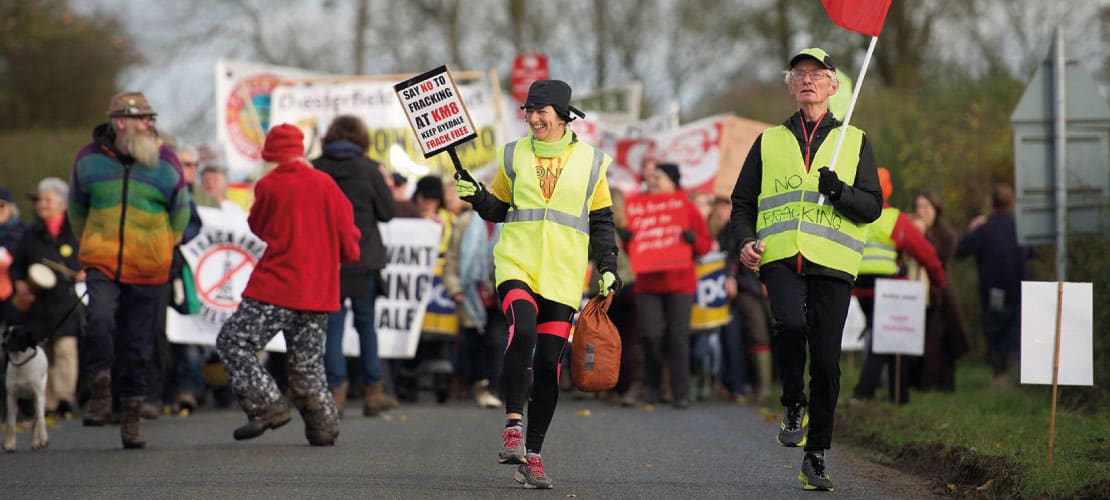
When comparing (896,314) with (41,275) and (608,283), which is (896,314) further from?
(41,275)

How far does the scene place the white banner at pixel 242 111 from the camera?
2109 centimetres

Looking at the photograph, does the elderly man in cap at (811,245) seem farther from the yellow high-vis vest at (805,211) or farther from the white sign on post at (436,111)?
the white sign on post at (436,111)

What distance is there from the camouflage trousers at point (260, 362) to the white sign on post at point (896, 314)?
490 cm

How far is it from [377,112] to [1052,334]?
13.2 m

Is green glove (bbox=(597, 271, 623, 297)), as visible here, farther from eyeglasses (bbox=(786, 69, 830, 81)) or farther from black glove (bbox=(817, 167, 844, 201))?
eyeglasses (bbox=(786, 69, 830, 81))

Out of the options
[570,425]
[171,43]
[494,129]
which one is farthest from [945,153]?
[171,43]

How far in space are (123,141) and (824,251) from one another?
4859 mm

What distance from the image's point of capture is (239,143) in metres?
21.2

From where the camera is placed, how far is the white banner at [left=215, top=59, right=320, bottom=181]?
21.1 metres

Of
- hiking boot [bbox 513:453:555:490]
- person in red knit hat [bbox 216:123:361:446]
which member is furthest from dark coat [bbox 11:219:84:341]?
hiking boot [bbox 513:453:555:490]

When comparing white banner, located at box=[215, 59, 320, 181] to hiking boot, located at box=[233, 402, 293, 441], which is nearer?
hiking boot, located at box=[233, 402, 293, 441]

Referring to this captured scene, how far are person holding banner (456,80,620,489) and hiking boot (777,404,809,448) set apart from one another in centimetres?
108

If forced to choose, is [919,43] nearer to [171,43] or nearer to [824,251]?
[171,43]

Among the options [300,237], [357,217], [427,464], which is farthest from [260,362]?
[357,217]
